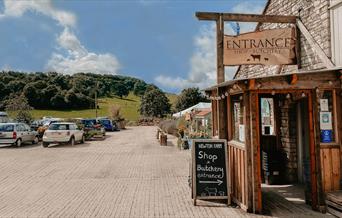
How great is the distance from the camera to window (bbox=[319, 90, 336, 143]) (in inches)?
332

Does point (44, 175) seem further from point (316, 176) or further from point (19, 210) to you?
point (316, 176)

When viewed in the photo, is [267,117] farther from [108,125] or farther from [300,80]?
[108,125]

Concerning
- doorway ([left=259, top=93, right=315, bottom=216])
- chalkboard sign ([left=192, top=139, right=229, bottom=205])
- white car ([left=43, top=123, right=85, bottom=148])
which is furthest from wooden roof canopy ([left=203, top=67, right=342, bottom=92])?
white car ([left=43, top=123, right=85, bottom=148])

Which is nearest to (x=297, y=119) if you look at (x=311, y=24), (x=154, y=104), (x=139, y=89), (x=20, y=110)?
(x=311, y=24)

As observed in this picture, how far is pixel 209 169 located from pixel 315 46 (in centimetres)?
427

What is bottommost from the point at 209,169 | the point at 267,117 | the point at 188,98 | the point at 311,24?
the point at 209,169

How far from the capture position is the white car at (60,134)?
23.0 meters

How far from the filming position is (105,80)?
10388cm

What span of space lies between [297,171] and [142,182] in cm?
452

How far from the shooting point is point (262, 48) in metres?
9.45

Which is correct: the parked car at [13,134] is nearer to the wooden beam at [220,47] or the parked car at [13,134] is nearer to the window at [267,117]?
the window at [267,117]

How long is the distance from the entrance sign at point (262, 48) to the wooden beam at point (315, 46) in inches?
13.1

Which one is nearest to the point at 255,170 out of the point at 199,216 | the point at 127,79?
the point at 199,216

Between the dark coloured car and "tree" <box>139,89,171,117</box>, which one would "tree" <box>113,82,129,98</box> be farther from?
the dark coloured car
